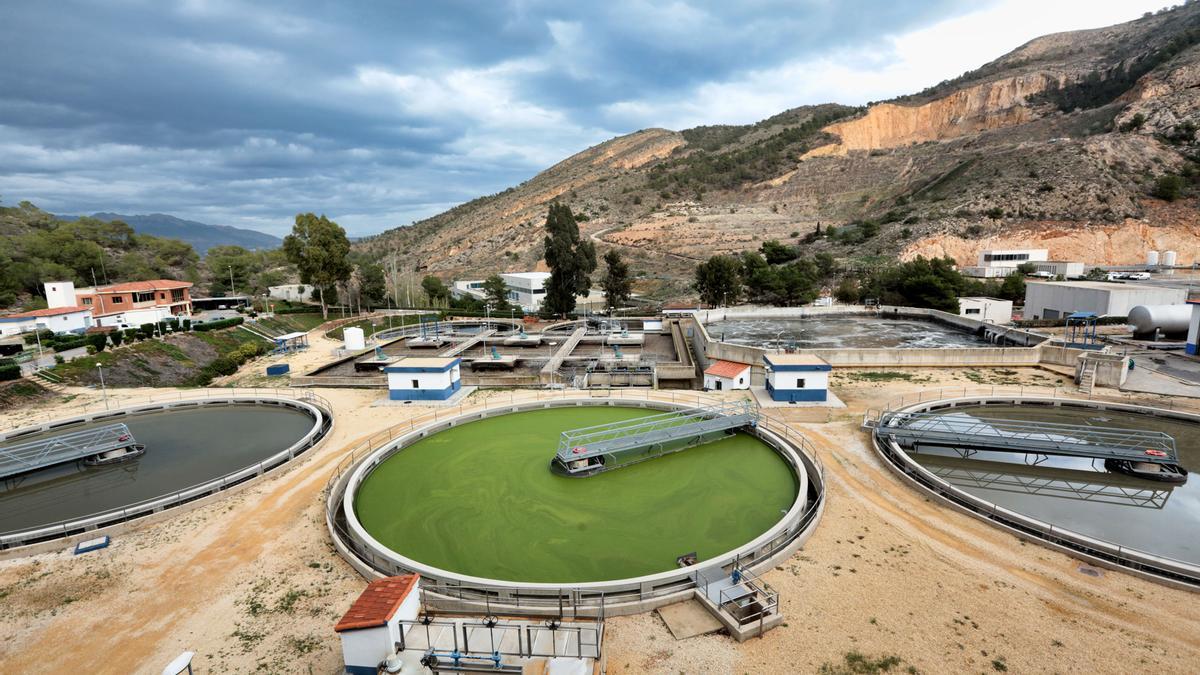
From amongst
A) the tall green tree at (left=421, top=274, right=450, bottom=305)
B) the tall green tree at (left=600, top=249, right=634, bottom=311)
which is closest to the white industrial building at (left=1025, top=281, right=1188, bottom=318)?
the tall green tree at (left=600, top=249, right=634, bottom=311)

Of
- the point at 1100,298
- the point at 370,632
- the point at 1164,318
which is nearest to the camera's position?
the point at 370,632

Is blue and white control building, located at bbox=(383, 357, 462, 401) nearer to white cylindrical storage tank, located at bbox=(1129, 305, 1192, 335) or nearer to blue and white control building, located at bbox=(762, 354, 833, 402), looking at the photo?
blue and white control building, located at bbox=(762, 354, 833, 402)

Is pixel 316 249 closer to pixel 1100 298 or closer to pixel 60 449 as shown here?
pixel 60 449

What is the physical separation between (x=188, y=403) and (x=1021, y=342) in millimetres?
47522

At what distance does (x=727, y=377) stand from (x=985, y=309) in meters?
31.8

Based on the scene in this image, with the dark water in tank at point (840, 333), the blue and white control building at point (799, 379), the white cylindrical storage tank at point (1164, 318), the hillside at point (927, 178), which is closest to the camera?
the blue and white control building at point (799, 379)

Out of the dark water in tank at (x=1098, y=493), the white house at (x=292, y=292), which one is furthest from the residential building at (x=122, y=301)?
the dark water in tank at (x=1098, y=493)

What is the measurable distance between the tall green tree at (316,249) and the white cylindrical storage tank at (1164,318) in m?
61.9

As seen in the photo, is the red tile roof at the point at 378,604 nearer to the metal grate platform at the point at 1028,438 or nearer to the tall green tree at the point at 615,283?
the metal grate platform at the point at 1028,438

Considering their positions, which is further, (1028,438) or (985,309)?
(985,309)

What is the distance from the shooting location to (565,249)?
48.8 meters

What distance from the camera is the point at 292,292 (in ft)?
221

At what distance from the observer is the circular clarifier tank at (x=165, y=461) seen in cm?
1652

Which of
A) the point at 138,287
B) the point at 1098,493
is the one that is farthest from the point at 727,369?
the point at 138,287
